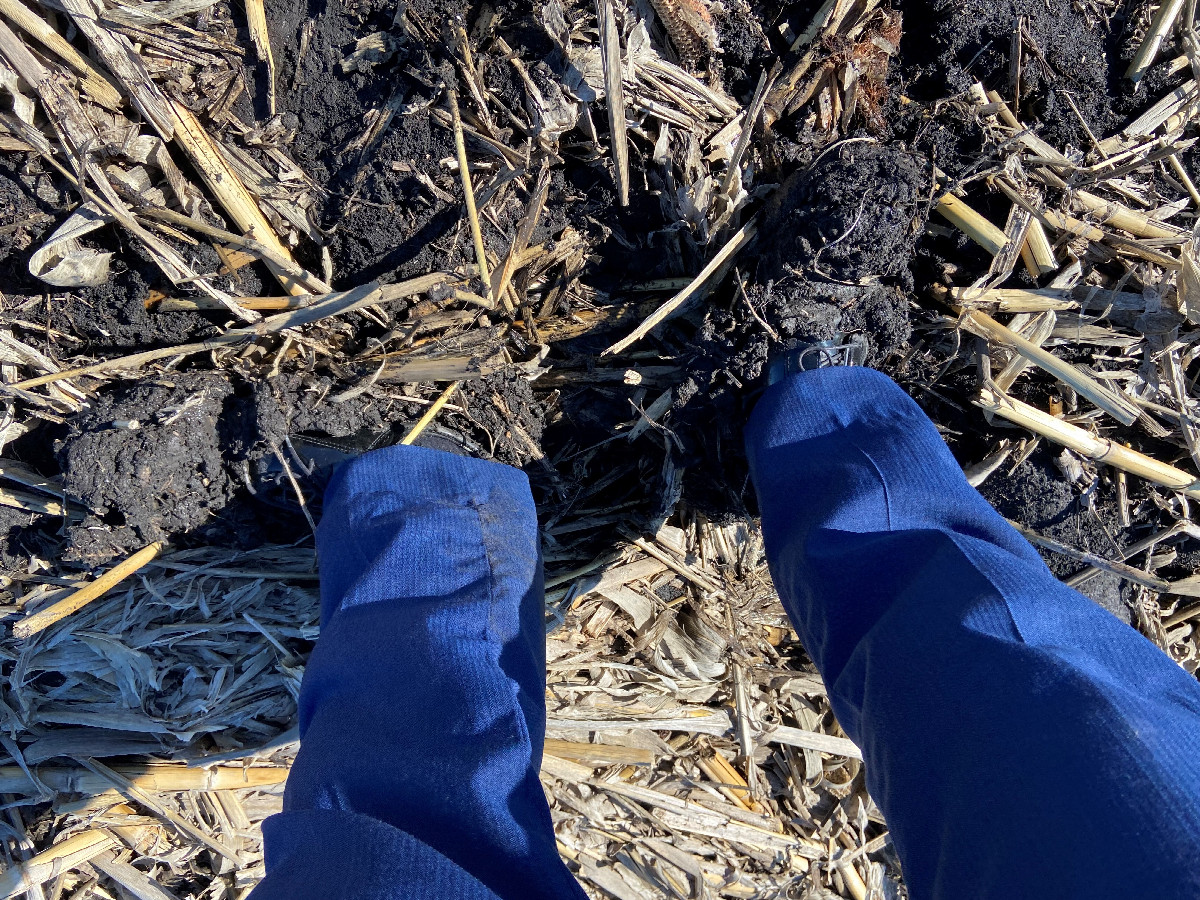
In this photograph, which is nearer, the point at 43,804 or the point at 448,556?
the point at 448,556

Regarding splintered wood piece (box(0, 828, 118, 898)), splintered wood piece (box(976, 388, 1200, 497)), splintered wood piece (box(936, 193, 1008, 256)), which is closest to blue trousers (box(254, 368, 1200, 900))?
splintered wood piece (box(976, 388, 1200, 497))

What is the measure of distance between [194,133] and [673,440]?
112cm

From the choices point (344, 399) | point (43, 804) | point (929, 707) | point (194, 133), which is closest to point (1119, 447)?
point (929, 707)

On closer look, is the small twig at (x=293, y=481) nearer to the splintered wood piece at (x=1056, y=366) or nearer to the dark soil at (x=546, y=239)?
the dark soil at (x=546, y=239)

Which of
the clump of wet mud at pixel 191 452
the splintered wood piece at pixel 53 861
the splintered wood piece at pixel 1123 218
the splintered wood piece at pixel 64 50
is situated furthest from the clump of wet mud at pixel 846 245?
the splintered wood piece at pixel 53 861

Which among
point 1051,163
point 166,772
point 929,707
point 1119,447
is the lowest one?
point 166,772

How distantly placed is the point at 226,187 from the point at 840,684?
1.48m

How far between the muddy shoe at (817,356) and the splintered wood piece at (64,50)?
1374 mm

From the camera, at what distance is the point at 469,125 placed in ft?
4.92

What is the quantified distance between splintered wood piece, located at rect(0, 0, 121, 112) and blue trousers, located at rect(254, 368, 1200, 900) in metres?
0.81

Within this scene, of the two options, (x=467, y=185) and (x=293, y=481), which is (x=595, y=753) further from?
(x=467, y=185)

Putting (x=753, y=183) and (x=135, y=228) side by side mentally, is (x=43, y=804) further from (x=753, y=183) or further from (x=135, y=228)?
(x=753, y=183)

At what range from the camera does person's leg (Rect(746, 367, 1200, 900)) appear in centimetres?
95

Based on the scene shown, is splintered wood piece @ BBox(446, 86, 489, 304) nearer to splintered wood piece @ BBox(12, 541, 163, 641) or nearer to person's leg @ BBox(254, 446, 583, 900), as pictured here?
person's leg @ BBox(254, 446, 583, 900)
